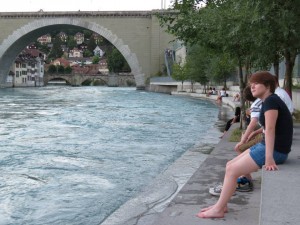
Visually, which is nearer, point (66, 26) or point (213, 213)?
point (213, 213)

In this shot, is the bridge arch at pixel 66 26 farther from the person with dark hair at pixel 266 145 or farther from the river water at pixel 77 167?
the person with dark hair at pixel 266 145

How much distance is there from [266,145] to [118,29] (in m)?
75.3

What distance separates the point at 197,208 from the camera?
5.39 m

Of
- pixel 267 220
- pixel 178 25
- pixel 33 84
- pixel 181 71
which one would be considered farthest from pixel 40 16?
pixel 267 220

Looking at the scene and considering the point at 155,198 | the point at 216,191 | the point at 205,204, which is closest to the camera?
the point at 205,204

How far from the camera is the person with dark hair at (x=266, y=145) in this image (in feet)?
15.4

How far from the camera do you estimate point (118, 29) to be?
78.6 metres

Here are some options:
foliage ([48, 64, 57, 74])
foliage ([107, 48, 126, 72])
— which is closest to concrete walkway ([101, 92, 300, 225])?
foliage ([107, 48, 126, 72])

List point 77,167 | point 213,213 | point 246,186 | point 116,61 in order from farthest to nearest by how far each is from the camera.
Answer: point 116,61, point 77,167, point 246,186, point 213,213

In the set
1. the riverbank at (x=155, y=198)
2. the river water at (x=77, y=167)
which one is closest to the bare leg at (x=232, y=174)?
the riverbank at (x=155, y=198)

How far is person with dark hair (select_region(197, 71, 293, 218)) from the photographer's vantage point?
4.69 m

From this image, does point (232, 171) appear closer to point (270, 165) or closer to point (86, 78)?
point (270, 165)

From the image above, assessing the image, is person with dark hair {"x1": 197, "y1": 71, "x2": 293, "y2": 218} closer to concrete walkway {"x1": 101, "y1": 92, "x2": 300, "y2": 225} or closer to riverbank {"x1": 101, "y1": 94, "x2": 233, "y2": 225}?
concrete walkway {"x1": 101, "y1": 92, "x2": 300, "y2": 225}

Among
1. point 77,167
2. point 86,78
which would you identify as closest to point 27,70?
point 86,78
